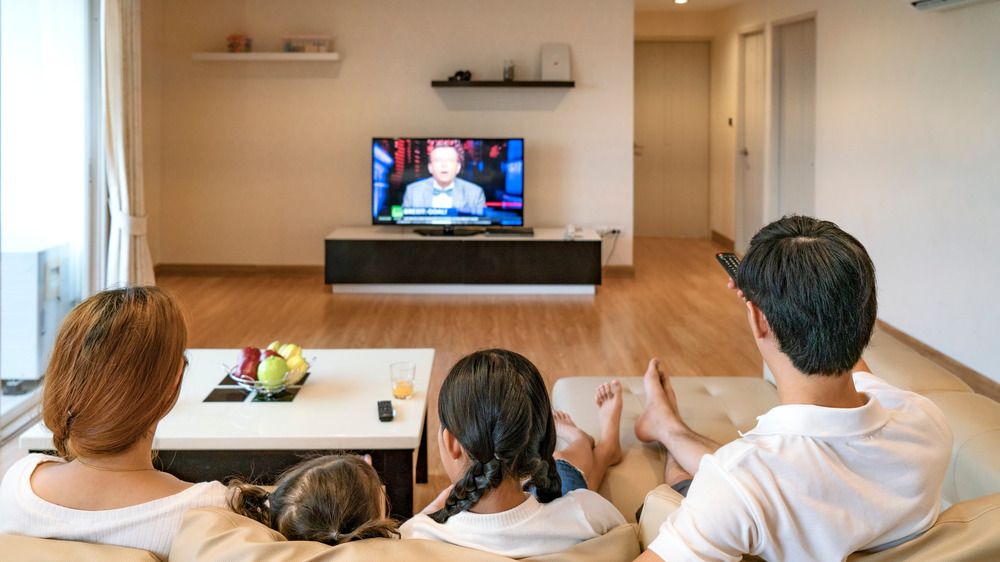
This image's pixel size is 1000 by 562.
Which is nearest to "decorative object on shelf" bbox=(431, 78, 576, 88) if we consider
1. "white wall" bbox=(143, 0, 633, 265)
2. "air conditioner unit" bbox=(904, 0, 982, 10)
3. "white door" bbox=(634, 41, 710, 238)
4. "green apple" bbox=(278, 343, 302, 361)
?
"white wall" bbox=(143, 0, 633, 265)

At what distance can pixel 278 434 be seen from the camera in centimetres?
227

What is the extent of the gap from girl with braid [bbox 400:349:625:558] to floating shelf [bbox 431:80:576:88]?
5267 mm

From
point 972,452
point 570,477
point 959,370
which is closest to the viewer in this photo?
point 972,452

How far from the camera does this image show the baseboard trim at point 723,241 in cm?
842

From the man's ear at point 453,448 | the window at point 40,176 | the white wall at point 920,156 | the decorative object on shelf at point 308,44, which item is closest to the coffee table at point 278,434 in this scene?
the man's ear at point 453,448

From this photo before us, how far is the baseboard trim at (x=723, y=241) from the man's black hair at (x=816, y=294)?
722cm

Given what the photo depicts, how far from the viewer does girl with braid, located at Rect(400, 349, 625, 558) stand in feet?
4.26

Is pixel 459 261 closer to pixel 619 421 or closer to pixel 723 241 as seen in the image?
pixel 723 241

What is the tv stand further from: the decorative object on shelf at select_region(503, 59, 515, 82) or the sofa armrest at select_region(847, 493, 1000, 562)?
the sofa armrest at select_region(847, 493, 1000, 562)

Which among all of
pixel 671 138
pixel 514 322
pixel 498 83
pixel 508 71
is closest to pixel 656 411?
pixel 514 322

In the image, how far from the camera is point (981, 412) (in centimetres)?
188

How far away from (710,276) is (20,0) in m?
5.26

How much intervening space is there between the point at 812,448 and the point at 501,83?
18.2 ft

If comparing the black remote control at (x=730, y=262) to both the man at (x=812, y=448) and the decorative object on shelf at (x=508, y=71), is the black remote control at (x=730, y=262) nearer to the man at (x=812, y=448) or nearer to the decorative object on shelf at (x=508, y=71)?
the man at (x=812, y=448)
